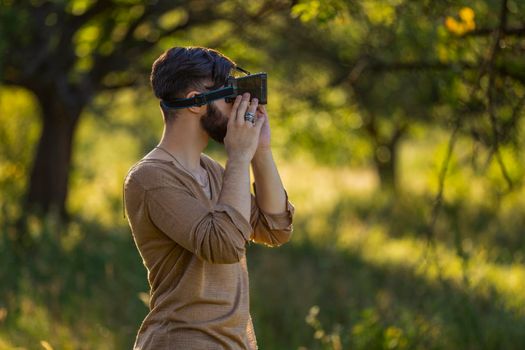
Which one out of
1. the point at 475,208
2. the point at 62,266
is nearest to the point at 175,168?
the point at 62,266

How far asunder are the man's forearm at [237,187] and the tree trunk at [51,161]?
8.20 meters

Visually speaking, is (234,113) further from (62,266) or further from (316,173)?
(316,173)

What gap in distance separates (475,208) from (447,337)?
28.5 feet

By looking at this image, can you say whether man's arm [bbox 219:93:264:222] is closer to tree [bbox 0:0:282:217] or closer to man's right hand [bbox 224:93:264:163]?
man's right hand [bbox 224:93:264:163]

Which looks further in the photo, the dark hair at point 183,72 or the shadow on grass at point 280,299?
the shadow on grass at point 280,299

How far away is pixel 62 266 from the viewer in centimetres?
836

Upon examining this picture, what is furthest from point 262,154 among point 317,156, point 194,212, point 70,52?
point 317,156

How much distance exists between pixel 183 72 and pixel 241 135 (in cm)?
27

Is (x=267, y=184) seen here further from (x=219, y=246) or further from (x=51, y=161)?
(x=51, y=161)

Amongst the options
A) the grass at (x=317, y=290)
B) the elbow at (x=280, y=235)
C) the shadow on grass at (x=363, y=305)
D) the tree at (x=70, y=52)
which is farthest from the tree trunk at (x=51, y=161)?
the elbow at (x=280, y=235)

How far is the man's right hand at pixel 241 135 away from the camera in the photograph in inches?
106

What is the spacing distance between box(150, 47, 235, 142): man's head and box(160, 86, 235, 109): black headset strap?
0.01 m

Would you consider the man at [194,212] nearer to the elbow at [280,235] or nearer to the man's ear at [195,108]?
the man's ear at [195,108]

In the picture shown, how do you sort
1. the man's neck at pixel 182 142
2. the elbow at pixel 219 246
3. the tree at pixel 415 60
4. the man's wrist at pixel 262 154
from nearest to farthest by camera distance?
the elbow at pixel 219 246, the man's neck at pixel 182 142, the man's wrist at pixel 262 154, the tree at pixel 415 60
